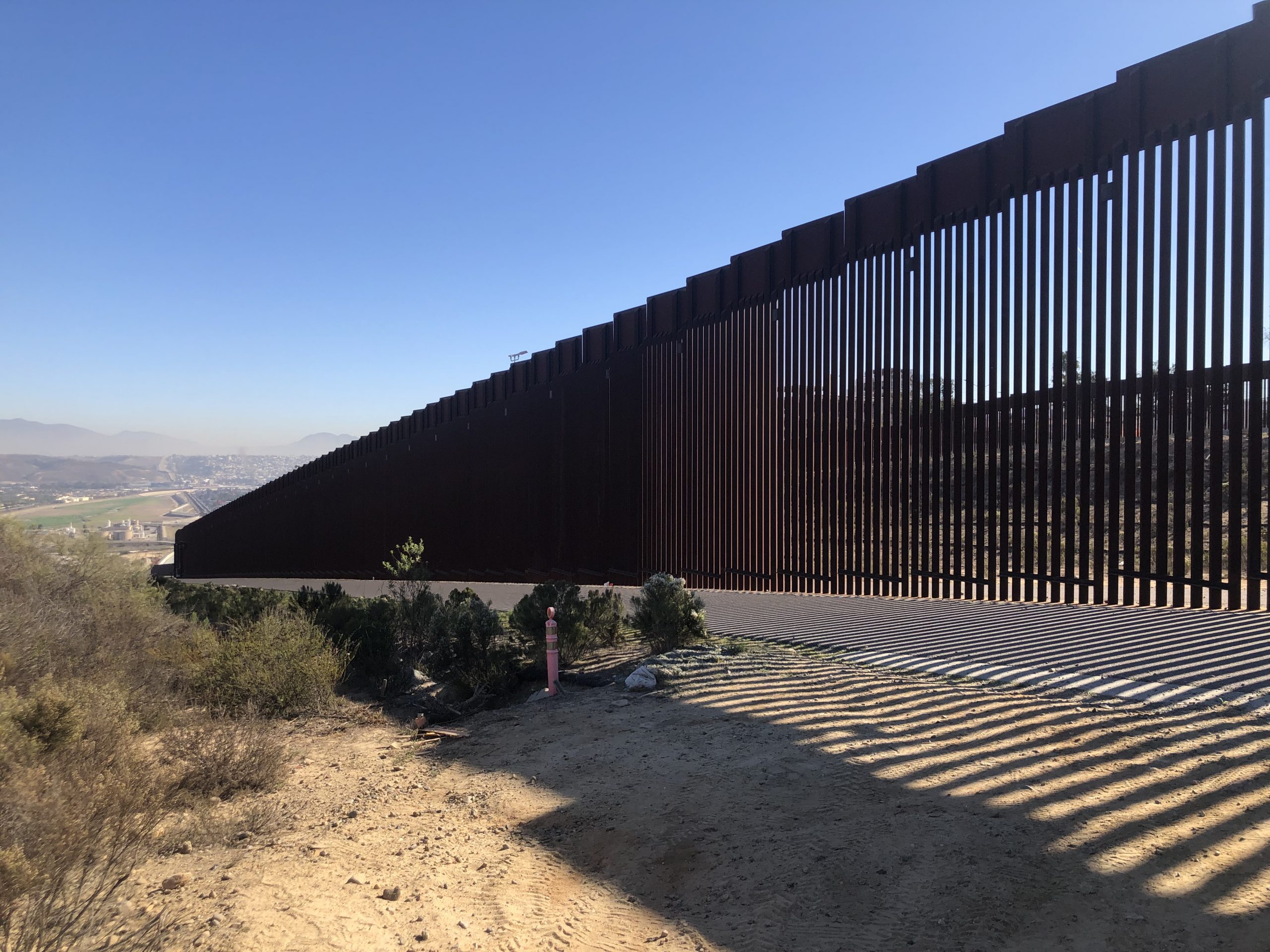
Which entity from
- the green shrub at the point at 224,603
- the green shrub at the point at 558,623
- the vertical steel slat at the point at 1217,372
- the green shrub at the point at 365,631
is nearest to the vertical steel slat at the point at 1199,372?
the vertical steel slat at the point at 1217,372

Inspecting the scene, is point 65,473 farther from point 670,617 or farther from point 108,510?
point 670,617

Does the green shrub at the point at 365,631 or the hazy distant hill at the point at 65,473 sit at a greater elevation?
the hazy distant hill at the point at 65,473

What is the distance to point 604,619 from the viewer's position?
976 cm

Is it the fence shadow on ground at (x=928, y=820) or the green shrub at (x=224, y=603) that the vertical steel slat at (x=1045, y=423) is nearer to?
the fence shadow on ground at (x=928, y=820)

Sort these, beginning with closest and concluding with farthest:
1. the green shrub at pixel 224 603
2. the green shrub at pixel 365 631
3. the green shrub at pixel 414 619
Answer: the green shrub at pixel 365 631
the green shrub at pixel 414 619
the green shrub at pixel 224 603

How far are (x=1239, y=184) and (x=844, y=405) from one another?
4.18 m

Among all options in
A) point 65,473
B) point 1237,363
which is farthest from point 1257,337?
point 65,473

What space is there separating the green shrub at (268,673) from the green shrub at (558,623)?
2.02 m

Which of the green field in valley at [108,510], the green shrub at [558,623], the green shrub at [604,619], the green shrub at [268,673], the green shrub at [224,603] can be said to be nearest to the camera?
the green shrub at [268,673]

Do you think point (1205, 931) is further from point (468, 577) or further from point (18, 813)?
point (468, 577)

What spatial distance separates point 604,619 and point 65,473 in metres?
180

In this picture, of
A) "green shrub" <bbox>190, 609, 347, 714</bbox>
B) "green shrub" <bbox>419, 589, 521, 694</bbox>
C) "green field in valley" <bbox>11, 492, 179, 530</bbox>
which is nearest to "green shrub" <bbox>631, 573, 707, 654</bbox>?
"green shrub" <bbox>419, 589, 521, 694</bbox>

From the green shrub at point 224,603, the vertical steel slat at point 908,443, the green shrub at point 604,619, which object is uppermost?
the vertical steel slat at point 908,443

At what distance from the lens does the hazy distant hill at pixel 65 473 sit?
13338 centimetres
